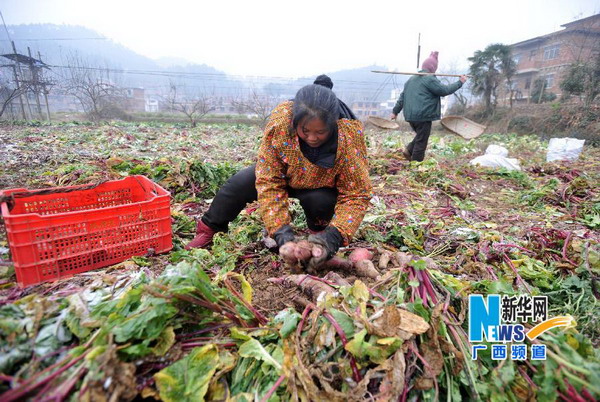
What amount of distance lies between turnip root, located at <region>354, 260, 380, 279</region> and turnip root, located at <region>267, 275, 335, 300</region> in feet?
1.25

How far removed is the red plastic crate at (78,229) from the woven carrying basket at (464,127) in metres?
6.65

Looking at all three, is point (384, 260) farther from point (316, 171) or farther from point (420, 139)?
point (420, 139)

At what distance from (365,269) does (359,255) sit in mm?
210

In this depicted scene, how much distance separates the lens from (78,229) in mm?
1948

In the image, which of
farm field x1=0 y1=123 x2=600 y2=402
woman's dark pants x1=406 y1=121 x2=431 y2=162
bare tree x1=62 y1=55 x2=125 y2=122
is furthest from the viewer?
bare tree x1=62 y1=55 x2=125 y2=122

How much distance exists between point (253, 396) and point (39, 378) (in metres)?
0.70

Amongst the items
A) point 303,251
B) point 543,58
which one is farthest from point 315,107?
point 543,58

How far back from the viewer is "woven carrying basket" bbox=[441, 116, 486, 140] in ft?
22.8

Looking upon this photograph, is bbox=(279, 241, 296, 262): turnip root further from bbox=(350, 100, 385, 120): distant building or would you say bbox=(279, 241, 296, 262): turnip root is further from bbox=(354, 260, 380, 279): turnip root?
bbox=(350, 100, 385, 120): distant building

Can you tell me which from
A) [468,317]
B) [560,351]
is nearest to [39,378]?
[468,317]

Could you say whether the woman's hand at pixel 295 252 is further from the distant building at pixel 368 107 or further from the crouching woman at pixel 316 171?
the distant building at pixel 368 107

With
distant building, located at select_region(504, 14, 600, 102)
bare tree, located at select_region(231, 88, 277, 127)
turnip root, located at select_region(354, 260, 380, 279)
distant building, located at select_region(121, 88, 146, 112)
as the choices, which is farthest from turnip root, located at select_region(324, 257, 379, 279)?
distant building, located at select_region(121, 88, 146, 112)

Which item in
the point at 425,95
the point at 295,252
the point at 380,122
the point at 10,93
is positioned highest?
the point at 10,93

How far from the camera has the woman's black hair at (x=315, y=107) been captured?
5.83 ft
